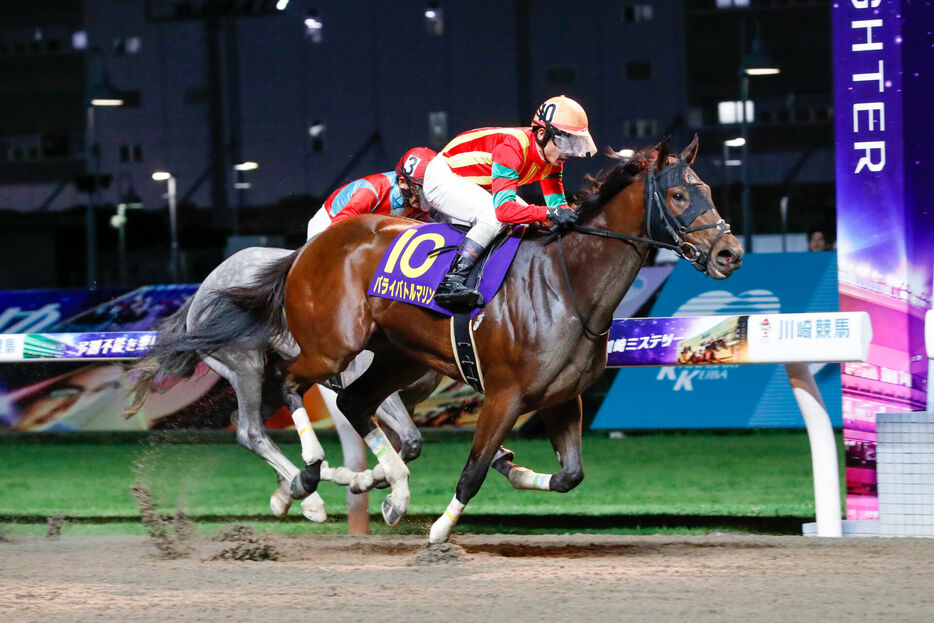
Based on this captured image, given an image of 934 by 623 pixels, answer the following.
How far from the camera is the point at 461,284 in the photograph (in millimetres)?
4590

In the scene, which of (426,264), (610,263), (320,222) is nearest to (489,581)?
(610,263)

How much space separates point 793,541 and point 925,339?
92 cm

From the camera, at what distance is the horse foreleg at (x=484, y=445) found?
449 centimetres

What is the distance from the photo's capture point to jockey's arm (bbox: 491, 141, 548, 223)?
15.0 feet

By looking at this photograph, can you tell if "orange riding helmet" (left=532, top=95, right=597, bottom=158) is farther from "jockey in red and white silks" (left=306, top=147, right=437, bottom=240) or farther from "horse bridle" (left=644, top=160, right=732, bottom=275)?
"jockey in red and white silks" (left=306, top=147, right=437, bottom=240)

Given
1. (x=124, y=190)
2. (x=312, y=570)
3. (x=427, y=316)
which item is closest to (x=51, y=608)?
(x=312, y=570)

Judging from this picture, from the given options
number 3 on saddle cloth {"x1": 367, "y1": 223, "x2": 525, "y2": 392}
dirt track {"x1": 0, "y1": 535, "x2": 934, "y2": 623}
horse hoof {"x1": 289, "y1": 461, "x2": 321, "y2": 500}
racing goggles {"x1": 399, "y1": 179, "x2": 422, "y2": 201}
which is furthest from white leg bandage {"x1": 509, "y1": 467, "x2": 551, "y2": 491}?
racing goggles {"x1": 399, "y1": 179, "x2": 422, "y2": 201}

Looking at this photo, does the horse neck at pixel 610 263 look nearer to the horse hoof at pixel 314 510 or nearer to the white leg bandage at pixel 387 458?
the white leg bandage at pixel 387 458

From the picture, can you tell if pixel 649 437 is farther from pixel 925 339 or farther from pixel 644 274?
pixel 925 339

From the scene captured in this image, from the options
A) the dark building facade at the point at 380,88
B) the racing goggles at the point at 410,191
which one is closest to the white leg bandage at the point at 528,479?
the racing goggles at the point at 410,191

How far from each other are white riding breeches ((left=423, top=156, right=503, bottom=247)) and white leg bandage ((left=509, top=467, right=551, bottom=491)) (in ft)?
3.05

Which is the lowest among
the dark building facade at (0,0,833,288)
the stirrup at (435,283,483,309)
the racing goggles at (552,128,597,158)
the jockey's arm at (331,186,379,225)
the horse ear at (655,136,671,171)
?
the stirrup at (435,283,483,309)

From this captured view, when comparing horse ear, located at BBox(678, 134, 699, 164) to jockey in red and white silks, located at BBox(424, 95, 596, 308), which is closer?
horse ear, located at BBox(678, 134, 699, 164)

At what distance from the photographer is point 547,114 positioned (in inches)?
185
